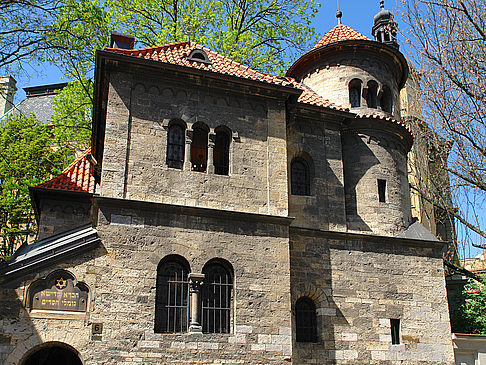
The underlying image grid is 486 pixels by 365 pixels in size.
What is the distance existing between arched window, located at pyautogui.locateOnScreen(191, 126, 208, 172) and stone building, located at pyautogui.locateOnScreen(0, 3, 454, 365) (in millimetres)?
41

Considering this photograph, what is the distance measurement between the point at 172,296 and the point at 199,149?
4.25m

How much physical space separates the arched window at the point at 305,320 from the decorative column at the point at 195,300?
137 inches

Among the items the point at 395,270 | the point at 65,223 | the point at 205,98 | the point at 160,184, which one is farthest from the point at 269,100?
the point at 65,223

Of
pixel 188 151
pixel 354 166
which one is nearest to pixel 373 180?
pixel 354 166

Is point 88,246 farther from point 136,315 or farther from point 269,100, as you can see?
point 269,100

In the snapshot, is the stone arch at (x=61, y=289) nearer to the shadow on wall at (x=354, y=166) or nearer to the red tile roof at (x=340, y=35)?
the shadow on wall at (x=354, y=166)

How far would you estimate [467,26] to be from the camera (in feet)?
40.8

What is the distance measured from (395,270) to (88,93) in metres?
14.6

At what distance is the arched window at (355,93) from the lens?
18.5m

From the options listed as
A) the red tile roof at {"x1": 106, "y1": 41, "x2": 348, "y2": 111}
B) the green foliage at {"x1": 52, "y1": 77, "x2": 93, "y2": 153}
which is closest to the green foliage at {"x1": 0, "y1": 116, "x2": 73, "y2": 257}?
the green foliage at {"x1": 52, "y1": 77, "x2": 93, "y2": 153}

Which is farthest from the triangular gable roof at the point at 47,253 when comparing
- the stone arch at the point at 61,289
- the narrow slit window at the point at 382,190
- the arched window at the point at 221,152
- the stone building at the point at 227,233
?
the narrow slit window at the point at 382,190

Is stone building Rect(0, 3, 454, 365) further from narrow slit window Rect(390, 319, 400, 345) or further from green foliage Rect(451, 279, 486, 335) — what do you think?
green foliage Rect(451, 279, 486, 335)

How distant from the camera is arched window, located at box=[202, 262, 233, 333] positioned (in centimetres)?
1255

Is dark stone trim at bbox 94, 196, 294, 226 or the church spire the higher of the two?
the church spire
